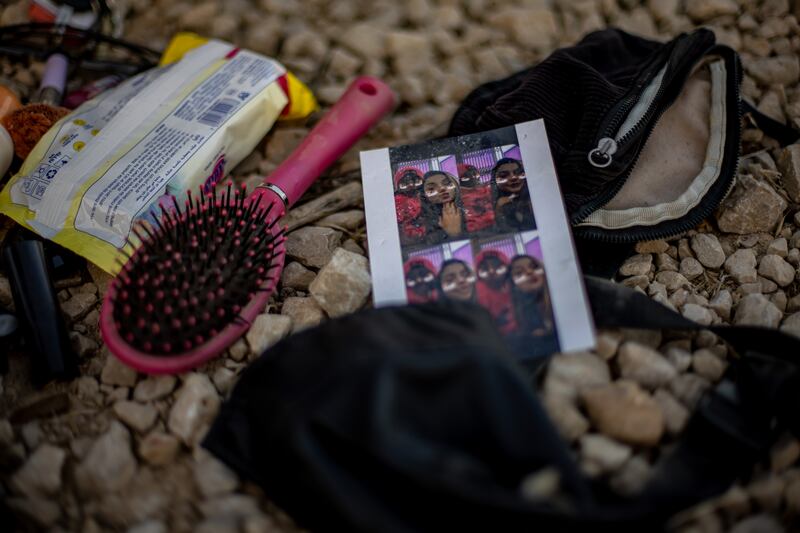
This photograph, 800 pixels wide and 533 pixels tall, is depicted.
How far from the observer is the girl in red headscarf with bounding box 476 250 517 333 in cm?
82

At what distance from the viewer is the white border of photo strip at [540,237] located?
0.81 meters

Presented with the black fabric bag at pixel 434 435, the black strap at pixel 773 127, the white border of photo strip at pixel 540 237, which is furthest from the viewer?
the black strap at pixel 773 127

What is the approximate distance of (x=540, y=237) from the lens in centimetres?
88

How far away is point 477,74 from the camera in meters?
1.28

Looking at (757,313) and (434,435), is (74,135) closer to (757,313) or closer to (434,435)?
(434,435)

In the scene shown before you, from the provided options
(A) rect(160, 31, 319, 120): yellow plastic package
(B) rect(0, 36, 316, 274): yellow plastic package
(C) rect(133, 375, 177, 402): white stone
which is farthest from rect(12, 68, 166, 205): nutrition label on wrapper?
(C) rect(133, 375, 177, 402): white stone

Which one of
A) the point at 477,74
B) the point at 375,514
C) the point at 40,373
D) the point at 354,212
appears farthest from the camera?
the point at 477,74

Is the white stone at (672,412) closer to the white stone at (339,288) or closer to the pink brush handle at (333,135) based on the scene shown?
the white stone at (339,288)

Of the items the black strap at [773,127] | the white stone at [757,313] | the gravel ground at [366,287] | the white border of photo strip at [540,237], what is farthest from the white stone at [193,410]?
the black strap at [773,127]

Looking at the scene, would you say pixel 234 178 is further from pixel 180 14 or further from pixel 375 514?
pixel 375 514

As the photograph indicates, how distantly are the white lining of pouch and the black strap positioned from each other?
0.35 feet

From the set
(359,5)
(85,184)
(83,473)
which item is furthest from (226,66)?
(83,473)

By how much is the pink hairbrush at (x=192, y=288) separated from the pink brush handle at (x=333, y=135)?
0.30 ft

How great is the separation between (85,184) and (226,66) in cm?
33
